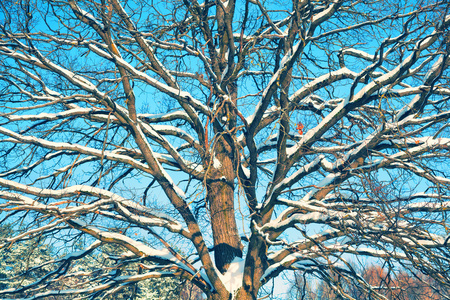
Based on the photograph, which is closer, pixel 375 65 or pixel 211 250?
pixel 375 65

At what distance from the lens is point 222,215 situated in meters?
5.84

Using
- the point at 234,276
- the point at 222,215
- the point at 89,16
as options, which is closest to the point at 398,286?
the point at 234,276

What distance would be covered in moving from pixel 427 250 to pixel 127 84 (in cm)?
479

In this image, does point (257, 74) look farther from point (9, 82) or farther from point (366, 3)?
point (9, 82)

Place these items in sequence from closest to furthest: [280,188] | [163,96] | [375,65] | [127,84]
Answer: [375,65] < [280,188] < [127,84] < [163,96]

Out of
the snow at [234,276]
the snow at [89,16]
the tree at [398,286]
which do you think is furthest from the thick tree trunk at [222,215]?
the snow at [89,16]

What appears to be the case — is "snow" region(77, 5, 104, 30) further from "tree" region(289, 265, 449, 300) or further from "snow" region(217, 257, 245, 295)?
"tree" region(289, 265, 449, 300)

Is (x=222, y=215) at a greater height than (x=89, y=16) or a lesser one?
lesser

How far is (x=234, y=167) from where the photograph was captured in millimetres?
6293

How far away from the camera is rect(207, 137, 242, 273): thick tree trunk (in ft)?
18.9

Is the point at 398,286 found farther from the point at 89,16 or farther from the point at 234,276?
the point at 89,16

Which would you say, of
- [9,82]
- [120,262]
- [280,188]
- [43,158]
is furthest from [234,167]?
[9,82]

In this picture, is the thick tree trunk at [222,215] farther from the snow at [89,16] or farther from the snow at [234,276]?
the snow at [89,16]

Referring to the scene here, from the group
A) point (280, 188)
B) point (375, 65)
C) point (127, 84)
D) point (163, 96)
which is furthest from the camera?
point (163, 96)
